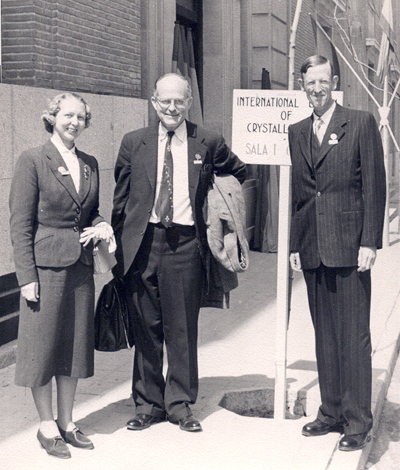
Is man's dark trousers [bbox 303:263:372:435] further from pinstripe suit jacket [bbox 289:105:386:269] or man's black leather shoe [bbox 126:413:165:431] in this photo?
man's black leather shoe [bbox 126:413:165:431]

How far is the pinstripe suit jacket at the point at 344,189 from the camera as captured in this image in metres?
4.36

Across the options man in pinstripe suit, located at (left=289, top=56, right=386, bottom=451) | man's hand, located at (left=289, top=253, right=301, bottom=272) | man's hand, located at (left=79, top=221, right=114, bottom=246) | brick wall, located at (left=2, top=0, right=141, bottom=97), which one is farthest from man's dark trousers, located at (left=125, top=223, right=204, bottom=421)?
brick wall, located at (left=2, top=0, right=141, bottom=97)

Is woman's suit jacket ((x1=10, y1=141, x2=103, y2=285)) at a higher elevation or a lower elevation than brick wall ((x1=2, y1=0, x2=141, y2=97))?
lower

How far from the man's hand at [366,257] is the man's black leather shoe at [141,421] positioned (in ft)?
4.95

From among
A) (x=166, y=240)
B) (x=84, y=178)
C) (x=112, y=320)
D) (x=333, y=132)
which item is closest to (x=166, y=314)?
(x=112, y=320)

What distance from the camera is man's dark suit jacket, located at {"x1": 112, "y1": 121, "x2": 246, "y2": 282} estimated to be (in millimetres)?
4566

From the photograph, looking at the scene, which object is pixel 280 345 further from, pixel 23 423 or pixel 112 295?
pixel 23 423

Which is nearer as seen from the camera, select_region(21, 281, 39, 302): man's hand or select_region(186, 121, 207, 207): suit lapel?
select_region(21, 281, 39, 302): man's hand

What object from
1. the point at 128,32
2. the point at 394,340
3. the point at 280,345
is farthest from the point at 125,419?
the point at 128,32

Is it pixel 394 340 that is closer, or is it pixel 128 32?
pixel 394 340

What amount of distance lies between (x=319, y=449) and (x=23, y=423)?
5.79 ft

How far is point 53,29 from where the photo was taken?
7355mm

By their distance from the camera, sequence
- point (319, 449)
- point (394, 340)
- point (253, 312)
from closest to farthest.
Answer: point (319, 449) < point (394, 340) < point (253, 312)

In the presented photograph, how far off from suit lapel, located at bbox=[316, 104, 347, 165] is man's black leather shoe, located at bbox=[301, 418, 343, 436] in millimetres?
1501
